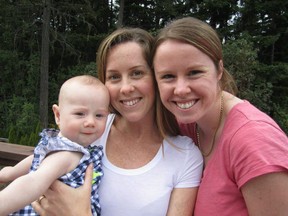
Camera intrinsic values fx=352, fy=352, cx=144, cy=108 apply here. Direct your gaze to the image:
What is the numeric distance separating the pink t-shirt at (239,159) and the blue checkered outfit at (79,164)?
1.69 ft

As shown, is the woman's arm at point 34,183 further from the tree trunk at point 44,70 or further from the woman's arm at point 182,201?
the tree trunk at point 44,70

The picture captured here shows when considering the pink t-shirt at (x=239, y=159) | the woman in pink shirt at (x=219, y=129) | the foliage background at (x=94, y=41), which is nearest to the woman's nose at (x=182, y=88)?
the woman in pink shirt at (x=219, y=129)

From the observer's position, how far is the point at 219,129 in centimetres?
173

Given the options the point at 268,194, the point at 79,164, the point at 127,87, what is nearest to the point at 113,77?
the point at 127,87

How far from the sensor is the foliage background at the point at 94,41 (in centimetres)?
1406

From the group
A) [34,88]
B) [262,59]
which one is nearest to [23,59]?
[34,88]

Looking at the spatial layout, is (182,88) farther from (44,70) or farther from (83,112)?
(44,70)

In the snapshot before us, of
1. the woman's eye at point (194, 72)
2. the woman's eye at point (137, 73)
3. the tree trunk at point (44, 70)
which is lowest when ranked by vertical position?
the tree trunk at point (44, 70)

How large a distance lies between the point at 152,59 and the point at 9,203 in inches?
37.0

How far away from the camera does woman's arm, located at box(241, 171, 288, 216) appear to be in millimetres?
1318

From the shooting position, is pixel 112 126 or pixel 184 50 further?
pixel 112 126

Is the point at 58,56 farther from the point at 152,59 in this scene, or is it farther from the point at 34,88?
the point at 152,59

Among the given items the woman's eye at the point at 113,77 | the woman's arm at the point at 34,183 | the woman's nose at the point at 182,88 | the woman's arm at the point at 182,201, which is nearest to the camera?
the woman's arm at the point at 34,183

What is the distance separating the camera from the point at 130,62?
1.79 m
